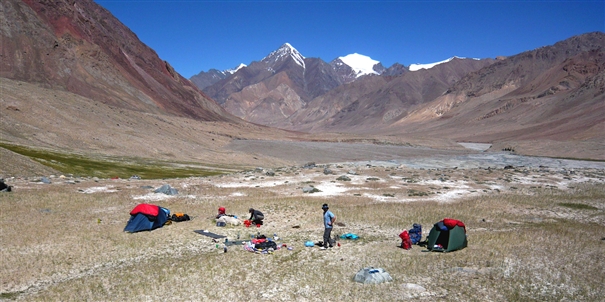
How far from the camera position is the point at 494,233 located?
2284 cm

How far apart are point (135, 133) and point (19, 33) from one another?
2662 inches

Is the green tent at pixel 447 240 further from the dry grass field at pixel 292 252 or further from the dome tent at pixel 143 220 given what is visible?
the dome tent at pixel 143 220

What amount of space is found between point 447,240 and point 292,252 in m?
7.19

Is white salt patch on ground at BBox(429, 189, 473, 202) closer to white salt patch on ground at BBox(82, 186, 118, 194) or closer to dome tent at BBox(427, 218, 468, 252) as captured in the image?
dome tent at BBox(427, 218, 468, 252)

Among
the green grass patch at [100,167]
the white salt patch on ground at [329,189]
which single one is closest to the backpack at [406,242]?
the white salt patch on ground at [329,189]

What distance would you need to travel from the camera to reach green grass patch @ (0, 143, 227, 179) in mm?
49513

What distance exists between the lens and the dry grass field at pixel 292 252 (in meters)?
15.2

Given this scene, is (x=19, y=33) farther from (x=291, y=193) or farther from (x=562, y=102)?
(x=562, y=102)

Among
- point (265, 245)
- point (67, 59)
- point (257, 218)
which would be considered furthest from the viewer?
point (67, 59)

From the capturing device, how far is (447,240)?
19.5 metres

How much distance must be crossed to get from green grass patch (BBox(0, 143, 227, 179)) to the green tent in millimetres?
40273

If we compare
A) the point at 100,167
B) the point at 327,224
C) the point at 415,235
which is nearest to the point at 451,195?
the point at 415,235

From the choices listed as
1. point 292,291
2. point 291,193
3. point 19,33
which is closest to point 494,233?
point 292,291

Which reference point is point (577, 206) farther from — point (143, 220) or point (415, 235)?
point (143, 220)
